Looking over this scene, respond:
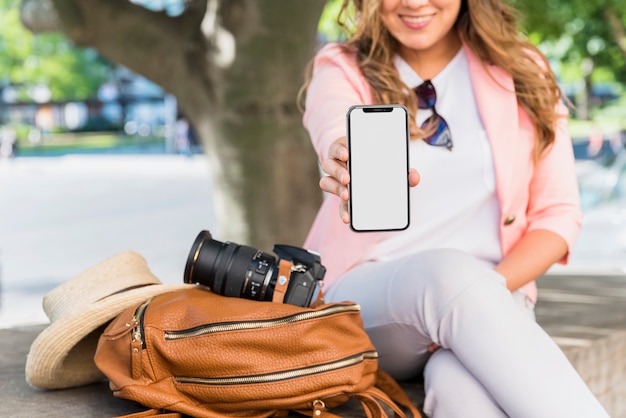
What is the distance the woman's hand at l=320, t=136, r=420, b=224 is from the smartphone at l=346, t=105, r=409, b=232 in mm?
18

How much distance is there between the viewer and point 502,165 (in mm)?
2906

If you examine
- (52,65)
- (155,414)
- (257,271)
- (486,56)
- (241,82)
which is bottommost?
(155,414)

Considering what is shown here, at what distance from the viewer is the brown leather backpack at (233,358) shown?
2.33 meters

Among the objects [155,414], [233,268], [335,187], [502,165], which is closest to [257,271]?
[233,268]

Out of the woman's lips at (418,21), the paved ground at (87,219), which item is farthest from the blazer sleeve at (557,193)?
the paved ground at (87,219)

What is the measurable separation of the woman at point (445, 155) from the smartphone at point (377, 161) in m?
0.25

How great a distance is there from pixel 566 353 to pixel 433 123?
106 centimetres

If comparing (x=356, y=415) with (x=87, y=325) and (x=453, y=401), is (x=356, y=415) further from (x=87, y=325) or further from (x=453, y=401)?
(x=87, y=325)

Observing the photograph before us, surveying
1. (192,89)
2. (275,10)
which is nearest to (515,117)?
(275,10)

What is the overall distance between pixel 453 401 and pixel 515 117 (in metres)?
1.00

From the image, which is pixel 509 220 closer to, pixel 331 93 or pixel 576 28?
pixel 331 93

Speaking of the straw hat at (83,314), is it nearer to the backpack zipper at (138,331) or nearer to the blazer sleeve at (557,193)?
the backpack zipper at (138,331)

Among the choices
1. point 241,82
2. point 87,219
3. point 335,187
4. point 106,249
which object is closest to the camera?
point 335,187

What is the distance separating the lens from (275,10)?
536 centimetres
